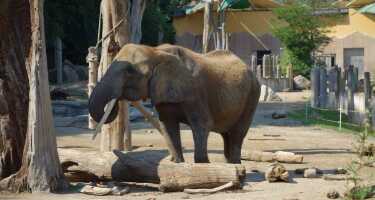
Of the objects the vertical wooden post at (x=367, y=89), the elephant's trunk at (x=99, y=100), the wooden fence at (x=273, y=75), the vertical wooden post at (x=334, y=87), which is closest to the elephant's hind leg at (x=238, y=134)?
the elephant's trunk at (x=99, y=100)

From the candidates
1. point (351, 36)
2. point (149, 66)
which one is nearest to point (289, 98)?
point (351, 36)

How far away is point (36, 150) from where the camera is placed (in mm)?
10805

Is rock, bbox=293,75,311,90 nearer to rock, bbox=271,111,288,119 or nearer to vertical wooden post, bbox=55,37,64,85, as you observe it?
vertical wooden post, bbox=55,37,64,85

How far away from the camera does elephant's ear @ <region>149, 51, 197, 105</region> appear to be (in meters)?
11.5

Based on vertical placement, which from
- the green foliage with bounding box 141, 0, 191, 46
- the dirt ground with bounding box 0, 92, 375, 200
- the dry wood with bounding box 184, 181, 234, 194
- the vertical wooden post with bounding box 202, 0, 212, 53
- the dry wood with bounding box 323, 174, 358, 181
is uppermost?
the green foliage with bounding box 141, 0, 191, 46

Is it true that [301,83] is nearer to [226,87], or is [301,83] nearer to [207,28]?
[207,28]

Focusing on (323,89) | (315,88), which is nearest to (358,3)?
(315,88)

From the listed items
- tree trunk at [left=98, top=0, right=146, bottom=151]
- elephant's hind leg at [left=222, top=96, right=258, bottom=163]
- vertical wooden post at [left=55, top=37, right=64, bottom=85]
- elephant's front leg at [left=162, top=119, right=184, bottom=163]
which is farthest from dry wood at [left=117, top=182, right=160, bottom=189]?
vertical wooden post at [left=55, top=37, right=64, bottom=85]

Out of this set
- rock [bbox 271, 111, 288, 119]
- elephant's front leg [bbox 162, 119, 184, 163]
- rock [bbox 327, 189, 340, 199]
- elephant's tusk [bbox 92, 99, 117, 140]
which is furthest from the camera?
rock [bbox 271, 111, 288, 119]

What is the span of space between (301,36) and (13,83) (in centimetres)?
3402

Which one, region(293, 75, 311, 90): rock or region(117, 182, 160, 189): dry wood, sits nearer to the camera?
region(117, 182, 160, 189): dry wood

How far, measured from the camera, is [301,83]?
4300 centimetres

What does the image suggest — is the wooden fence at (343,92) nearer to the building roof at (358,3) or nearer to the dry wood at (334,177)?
the dry wood at (334,177)

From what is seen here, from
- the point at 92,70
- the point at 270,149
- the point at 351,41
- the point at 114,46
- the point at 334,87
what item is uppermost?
the point at 351,41
